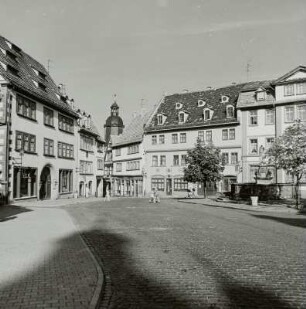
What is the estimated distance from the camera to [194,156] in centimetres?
3797

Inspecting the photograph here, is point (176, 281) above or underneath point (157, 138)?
underneath

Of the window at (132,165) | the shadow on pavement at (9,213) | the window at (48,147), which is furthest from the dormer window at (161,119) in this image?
the shadow on pavement at (9,213)

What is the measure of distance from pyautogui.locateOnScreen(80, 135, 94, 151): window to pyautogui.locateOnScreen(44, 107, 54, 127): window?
8.61m

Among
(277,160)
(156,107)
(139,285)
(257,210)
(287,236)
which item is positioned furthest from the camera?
(156,107)

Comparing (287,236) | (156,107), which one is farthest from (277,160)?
(156,107)

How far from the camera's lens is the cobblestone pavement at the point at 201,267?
20.9 feet

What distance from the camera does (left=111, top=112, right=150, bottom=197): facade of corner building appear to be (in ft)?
181

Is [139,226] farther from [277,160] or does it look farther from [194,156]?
[194,156]

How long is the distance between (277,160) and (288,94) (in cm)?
1629

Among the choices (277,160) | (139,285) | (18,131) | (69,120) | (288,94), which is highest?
(288,94)

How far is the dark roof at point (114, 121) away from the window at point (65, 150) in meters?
57.9

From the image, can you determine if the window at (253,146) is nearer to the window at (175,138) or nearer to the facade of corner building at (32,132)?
the window at (175,138)

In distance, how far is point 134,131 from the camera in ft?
197

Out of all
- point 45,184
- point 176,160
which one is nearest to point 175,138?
point 176,160
